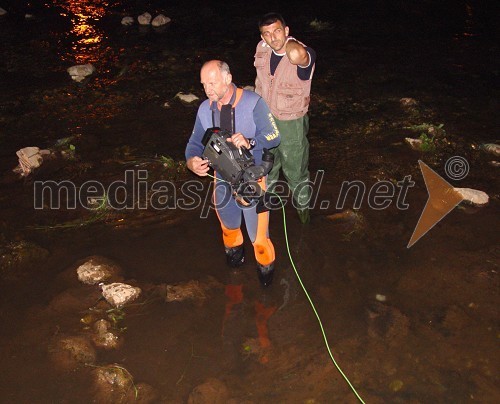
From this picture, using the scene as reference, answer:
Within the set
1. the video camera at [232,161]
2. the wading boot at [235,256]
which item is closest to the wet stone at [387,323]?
the wading boot at [235,256]

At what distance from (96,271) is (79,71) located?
215 inches

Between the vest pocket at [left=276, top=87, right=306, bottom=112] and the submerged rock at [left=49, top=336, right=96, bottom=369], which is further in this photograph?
the vest pocket at [left=276, top=87, right=306, bottom=112]

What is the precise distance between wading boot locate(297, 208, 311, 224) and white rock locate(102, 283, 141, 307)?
1.84 meters

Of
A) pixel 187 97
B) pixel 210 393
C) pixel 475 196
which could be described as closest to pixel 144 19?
pixel 187 97

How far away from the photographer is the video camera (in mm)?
3311

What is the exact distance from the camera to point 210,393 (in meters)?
3.50

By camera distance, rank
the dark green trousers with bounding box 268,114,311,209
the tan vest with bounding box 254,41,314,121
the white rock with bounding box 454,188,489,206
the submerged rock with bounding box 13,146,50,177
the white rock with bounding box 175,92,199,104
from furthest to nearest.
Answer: the white rock with bounding box 175,92,199,104 < the submerged rock with bounding box 13,146,50,177 < the white rock with bounding box 454,188,489,206 < the dark green trousers with bounding box 268,114,311,209 < the tan vest with bounding box 254,41,314,121

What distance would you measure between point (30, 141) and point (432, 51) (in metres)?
7.99

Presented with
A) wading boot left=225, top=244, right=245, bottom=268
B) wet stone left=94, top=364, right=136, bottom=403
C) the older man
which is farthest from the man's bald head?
wet stone left=94, top=364, right=136, bottom=403

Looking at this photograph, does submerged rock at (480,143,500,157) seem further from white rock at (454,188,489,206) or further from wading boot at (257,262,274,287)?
wading boot at (257,262,274,287)

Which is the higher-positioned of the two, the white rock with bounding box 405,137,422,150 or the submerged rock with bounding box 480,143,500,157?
the submerged rock with bounding box 480,143,500,157

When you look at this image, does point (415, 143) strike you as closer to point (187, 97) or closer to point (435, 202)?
point (435, 202)

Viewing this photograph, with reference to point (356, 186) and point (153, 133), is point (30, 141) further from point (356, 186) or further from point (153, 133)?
point (356, 186)

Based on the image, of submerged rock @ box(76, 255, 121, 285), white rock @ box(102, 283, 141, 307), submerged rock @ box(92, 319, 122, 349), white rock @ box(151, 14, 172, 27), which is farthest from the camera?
white rock @ box(151, 14, 172, 27)
